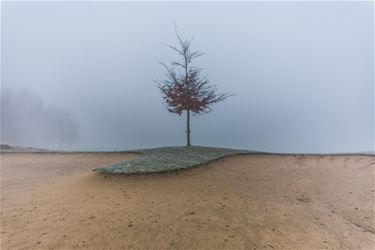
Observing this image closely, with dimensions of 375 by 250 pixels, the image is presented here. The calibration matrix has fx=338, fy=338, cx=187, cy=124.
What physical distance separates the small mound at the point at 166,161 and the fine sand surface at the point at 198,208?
1.30 ft

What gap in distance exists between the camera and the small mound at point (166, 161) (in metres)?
12.5

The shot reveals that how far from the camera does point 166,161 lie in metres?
14.0

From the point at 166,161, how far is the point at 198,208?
4.92 meters

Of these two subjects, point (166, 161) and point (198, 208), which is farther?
point (166, 161)

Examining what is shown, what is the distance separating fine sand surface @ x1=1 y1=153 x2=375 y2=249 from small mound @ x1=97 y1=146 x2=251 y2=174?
0.40 meters

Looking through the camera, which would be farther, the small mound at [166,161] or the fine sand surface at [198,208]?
the small mound at [166,161]

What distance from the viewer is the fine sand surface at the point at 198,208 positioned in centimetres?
764

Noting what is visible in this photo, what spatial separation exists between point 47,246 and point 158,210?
113 inches

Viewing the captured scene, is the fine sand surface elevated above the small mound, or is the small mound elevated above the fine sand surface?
the small mound

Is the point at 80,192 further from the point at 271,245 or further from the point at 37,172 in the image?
the point at 271,245

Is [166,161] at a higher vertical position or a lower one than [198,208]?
higher

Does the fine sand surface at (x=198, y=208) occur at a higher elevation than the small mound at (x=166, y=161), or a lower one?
lower

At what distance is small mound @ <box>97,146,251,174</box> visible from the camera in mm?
12492

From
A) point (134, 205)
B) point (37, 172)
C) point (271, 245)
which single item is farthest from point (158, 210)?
point (37, 172)
